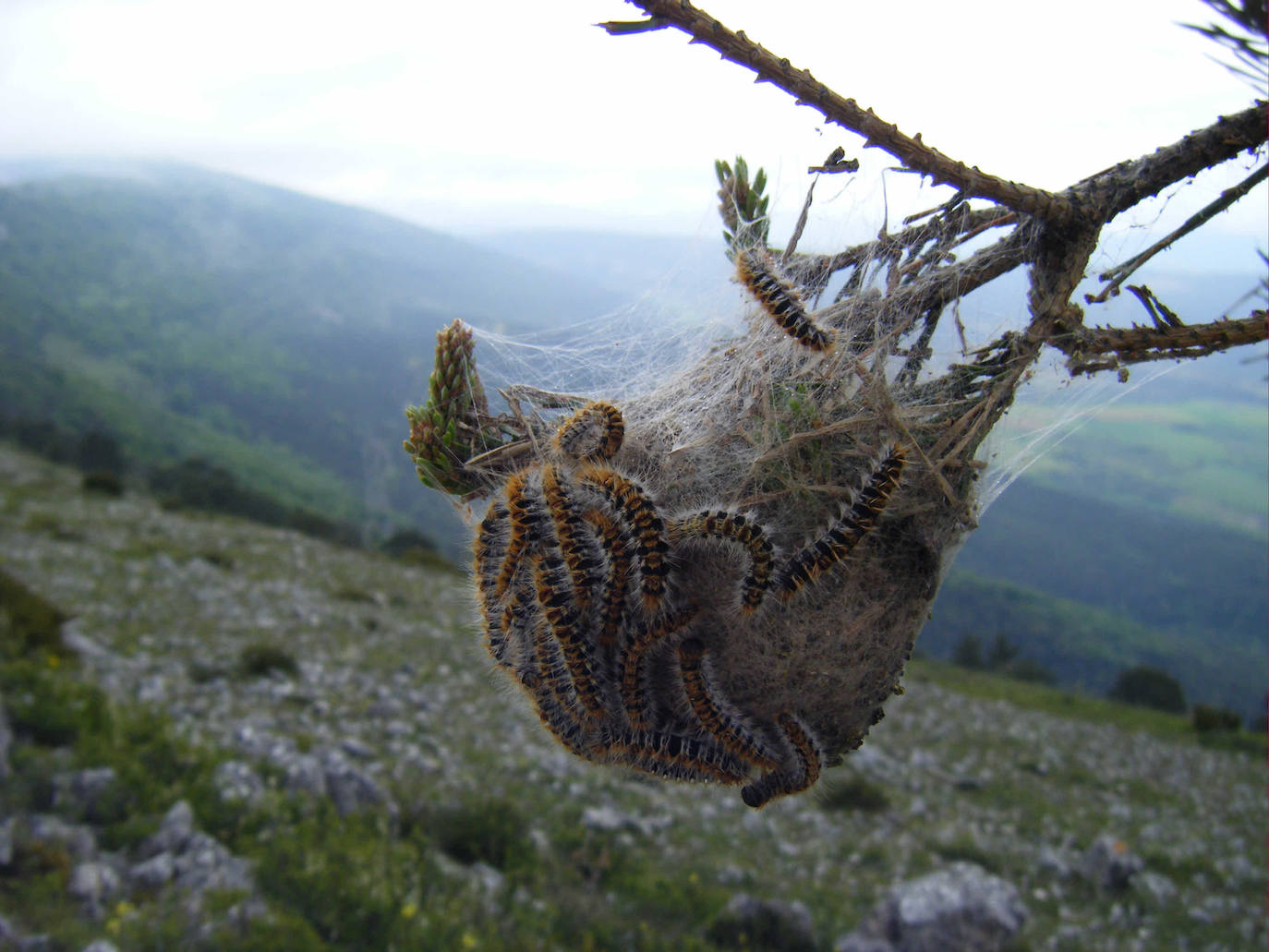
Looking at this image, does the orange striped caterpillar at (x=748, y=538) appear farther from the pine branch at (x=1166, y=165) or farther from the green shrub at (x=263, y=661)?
the green shrub at (x=263, y=661)

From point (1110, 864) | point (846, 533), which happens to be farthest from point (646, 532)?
point (1110, 864)

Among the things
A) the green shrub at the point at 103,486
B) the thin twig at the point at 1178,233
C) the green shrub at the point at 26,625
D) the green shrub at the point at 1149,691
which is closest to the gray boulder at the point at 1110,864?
the thin twig at the point at 1178,233

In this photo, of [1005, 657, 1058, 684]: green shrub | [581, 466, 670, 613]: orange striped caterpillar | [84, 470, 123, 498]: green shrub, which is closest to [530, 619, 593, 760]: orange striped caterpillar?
[581, 466, 670, 613]: orange striped caterpillar

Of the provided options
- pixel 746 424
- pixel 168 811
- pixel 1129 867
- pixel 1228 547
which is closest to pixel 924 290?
pixel 746 424

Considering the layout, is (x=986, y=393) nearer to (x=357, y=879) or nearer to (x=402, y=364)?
(x=357, y=879)

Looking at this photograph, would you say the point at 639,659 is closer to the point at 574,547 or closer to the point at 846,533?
the point at 574,547
